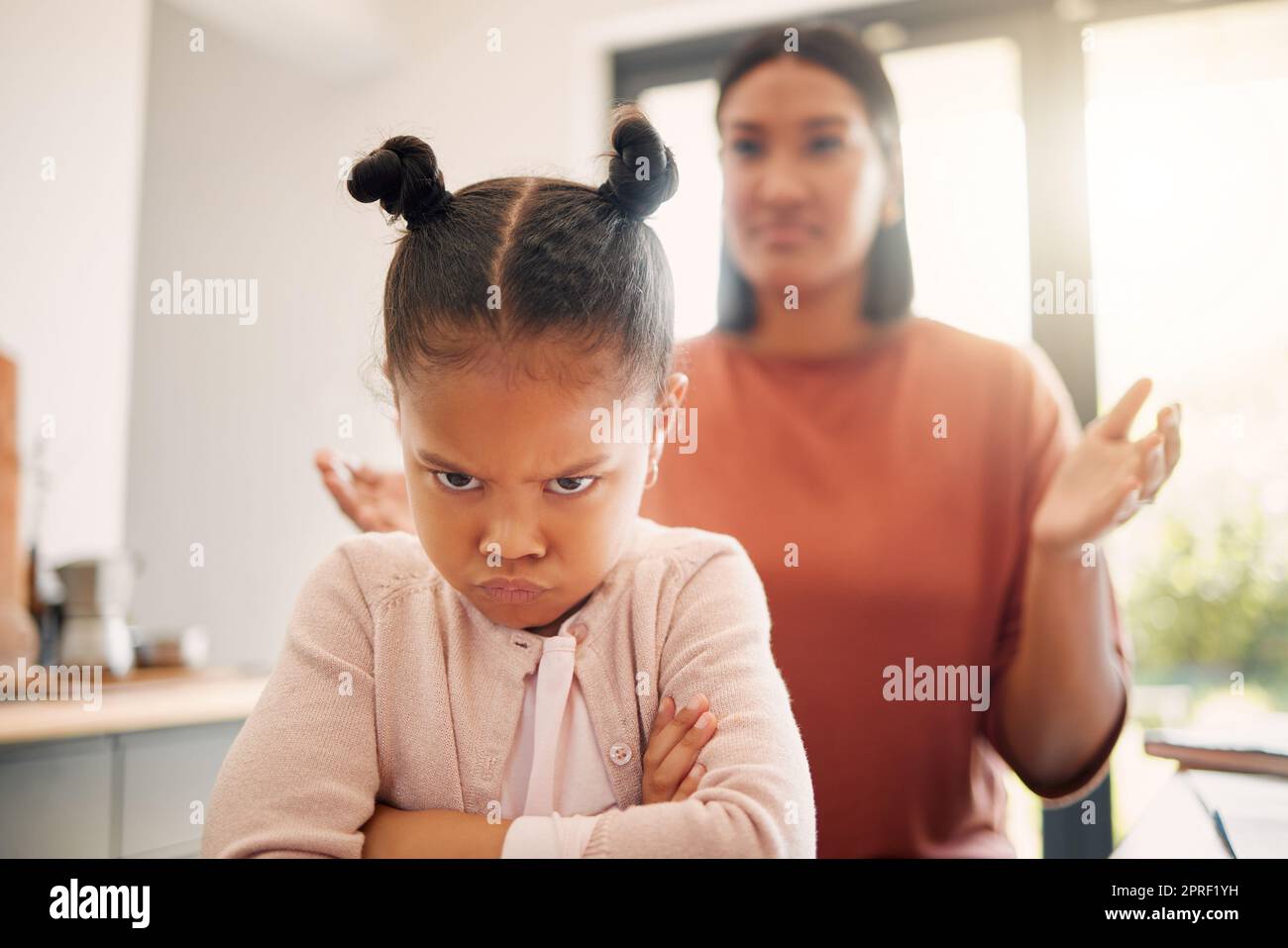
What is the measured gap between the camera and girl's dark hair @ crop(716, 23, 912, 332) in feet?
3.70

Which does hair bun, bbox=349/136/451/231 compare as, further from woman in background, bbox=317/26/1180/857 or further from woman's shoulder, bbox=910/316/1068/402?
woman's shoulder, bbox=910/316/1068/402

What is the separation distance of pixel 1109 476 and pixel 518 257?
2.03 feet

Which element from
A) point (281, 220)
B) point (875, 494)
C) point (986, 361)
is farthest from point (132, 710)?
point (986, 361)

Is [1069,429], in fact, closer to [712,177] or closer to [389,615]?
[712,177]

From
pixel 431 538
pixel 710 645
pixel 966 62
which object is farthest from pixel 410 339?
pixel 966 62

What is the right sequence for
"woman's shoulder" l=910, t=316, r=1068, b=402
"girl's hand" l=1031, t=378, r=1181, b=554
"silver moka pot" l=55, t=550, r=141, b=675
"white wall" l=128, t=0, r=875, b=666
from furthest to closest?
"silver moka pot" l=55, t=550, r=141, b=675 < "woman's shoulder" l=910, t=316, r=1068, b=402 < "white wall" l=128, t=0, r=875, b=666 < "girl's hand" l=1031, t=378, r=1181, b=554

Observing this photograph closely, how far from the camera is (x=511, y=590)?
0.69 m

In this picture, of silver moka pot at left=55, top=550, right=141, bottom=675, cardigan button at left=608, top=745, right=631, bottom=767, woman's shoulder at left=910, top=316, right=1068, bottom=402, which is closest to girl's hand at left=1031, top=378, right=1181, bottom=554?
woman's shoulder at left=910, top=316, right=1068, bottom=402

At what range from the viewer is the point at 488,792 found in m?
0.70

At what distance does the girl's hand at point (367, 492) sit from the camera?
1045mm

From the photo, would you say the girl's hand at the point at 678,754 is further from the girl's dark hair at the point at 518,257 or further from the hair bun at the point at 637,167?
the hair bun at the point at 637,167

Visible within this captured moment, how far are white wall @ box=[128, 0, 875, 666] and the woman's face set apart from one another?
18 cm

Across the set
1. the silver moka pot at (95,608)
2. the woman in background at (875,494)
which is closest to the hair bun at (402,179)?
the woman in background at (875,494)

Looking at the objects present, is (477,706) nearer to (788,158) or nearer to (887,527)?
(887,527)
